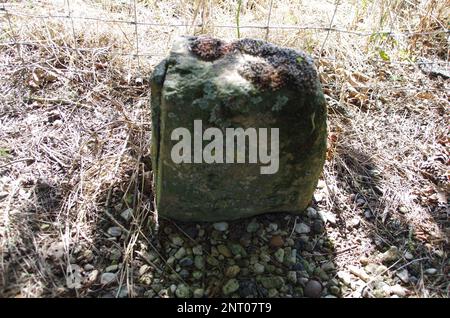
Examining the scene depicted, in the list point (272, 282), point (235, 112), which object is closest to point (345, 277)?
point (272, 282)

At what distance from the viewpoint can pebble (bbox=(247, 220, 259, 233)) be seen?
226cm

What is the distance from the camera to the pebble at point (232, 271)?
6.91ft

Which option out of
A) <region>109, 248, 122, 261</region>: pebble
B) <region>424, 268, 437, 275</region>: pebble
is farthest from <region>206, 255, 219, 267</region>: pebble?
<region>424, 268, 437, 275</region>: pebble

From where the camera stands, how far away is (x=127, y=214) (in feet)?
7.61

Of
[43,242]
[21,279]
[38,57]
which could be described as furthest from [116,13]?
[21,279]

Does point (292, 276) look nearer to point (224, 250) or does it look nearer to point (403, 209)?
point (224, 250)

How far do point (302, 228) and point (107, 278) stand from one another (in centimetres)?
100

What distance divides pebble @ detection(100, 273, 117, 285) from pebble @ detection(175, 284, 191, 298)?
0.30m

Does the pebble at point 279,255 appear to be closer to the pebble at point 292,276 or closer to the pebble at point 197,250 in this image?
the pebble at point 292,276

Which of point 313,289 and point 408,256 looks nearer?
point 313,289

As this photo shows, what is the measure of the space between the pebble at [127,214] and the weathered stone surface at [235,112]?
233mm

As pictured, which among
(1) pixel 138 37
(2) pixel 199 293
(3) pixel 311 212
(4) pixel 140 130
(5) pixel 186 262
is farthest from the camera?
(1) pixel 138 37

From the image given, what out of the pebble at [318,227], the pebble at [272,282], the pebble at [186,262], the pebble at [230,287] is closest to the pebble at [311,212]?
the pebble at [318,227]

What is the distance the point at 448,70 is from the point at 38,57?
2.96m
